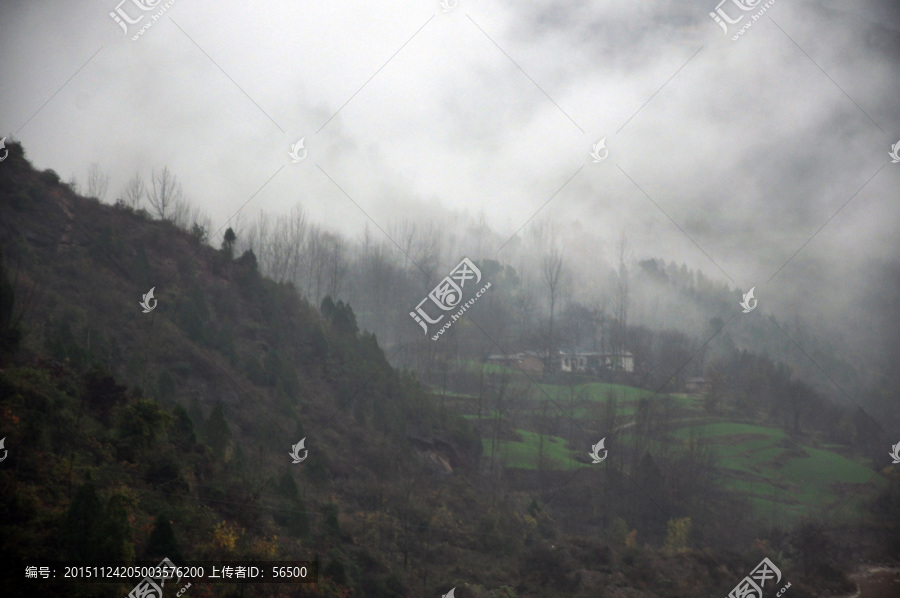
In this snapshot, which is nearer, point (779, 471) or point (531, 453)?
point (531, 453)

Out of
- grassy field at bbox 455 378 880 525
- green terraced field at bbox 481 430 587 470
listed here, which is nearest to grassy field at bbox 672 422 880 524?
grassy field at bbox 455 378 880 525

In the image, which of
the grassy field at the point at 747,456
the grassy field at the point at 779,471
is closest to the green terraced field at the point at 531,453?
the grassy field at the point at 747,456

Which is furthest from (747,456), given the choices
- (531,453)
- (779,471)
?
(531,453)

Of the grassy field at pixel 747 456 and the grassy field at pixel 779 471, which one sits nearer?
the grassy field at pixel 779 471

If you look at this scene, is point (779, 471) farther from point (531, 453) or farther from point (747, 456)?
point (531, 453)

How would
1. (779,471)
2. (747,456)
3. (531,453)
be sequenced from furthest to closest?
(747,456), (779,471), (531,453)

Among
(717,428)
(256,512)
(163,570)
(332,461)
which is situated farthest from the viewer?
(717,428)

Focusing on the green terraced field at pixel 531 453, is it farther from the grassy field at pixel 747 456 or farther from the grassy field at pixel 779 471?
the grassy field at pixel 779 471

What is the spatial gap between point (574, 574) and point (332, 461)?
37.8 feet

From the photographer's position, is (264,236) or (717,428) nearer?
(717,428)

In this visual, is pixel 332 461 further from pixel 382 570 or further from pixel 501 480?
pixel 501 480

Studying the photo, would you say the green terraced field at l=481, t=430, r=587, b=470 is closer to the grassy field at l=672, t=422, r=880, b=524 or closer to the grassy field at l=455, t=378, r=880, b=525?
the grassy field at l=455, t=378, r=880, b=525

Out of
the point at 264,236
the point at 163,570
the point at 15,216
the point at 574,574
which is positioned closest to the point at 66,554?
the point at 163,570

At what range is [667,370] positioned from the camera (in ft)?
180
